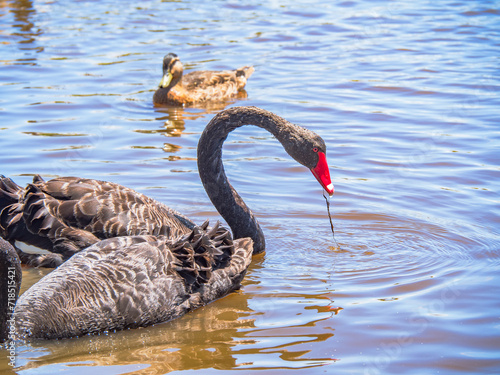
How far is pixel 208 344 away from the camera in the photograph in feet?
16.8

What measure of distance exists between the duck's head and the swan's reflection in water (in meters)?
6.24

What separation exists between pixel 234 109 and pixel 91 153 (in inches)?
113

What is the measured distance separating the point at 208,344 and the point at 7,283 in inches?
55.3

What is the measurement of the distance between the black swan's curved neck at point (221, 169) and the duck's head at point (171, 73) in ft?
15.3

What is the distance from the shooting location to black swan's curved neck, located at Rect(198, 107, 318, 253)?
22.1 feet

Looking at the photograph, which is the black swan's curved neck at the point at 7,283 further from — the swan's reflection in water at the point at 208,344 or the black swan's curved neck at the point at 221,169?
the black swan's curved neck at the point at 221,169

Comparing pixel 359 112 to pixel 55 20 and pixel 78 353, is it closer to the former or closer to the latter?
pixel 78 353

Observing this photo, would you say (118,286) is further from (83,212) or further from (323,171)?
(323,171)

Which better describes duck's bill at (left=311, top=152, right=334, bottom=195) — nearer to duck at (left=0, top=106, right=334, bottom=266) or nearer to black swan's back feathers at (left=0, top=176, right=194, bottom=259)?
duck at (left=0, top=106, right=334, bottom=266)

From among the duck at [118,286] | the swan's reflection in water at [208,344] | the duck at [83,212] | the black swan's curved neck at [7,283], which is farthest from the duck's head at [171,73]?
the black swan's curved neck at [7,283]

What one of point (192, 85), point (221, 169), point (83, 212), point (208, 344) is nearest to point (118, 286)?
point (208, 344)

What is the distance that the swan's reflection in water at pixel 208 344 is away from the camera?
15.7 feet

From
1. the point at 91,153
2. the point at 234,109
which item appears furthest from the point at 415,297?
the point at 91,153

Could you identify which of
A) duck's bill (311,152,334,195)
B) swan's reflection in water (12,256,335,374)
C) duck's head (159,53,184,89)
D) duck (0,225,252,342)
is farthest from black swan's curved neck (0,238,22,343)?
duck's head (159,53,184,89)
